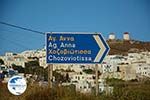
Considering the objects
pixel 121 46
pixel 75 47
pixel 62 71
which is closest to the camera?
pixel 75 47

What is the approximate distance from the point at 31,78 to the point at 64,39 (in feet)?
8.15

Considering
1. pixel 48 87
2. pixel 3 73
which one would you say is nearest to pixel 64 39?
pixel 48 87

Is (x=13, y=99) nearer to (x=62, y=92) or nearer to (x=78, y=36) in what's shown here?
(x=62, y=92)

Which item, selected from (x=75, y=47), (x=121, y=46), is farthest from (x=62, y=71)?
(x=121, y=46)

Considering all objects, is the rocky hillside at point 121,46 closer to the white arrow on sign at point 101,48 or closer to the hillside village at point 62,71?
the hillside village at point 62,71

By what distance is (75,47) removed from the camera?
8.68 meters

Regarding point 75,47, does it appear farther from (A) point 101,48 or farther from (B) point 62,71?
(B) point 62,71

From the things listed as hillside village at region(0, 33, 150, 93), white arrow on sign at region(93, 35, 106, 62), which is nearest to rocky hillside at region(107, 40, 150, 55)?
hillside village at region(0, 33, 150, 93)

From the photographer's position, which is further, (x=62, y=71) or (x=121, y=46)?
(x=121, y=46)

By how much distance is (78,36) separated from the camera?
8.69 m

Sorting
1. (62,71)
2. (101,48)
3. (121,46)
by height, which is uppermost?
(121,46)

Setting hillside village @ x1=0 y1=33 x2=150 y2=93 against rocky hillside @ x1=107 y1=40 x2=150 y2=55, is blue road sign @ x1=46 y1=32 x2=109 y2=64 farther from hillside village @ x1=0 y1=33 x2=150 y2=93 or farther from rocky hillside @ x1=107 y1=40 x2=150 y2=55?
rocky hillside @ x1=107 y1=40 x2=150 y2=55

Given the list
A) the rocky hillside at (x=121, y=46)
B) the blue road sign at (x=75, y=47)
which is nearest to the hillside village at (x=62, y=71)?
the rocky hillside at (x=121, y=46)

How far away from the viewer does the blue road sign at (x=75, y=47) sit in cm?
868
